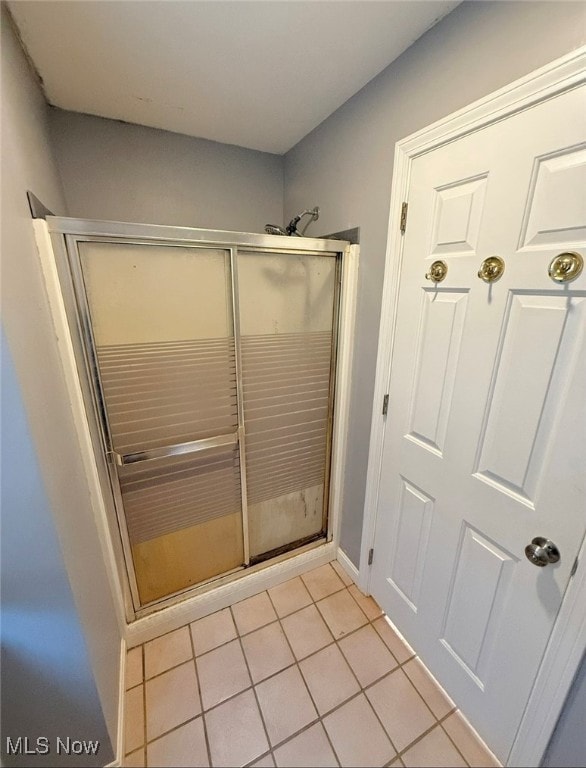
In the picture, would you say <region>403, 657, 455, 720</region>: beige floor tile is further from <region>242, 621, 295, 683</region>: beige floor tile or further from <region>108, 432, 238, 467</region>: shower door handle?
<region>108, 432, 238, 467</region>: shower door handle

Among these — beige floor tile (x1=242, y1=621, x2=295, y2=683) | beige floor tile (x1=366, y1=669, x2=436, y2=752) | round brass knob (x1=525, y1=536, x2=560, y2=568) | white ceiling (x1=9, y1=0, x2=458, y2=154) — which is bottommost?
beige floor tile (x1=242, y1=621, x2=295, y2=683)

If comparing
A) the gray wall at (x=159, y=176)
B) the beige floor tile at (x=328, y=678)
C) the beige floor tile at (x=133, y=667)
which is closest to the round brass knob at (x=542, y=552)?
the beige floor tile at (x=328, y=678)

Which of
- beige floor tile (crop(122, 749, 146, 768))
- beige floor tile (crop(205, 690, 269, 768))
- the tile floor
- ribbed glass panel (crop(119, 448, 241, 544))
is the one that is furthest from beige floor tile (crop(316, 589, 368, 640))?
beige floor tile (crop(122, 749, 146, 768))

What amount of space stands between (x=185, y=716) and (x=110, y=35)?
2.31 m

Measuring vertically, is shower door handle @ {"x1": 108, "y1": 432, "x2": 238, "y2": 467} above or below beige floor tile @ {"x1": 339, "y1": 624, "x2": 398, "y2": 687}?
above

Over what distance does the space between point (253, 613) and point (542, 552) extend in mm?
1306

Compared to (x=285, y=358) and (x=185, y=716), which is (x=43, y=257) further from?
(x=185, y=716)

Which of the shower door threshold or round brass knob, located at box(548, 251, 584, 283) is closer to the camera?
round brass knob, located at box(548, 251, 584, 283)

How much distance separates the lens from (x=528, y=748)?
88cm

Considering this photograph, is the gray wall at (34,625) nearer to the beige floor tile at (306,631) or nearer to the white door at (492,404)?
the beige floor tile at (306,631)

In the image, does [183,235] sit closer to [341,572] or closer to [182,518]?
[182,518]

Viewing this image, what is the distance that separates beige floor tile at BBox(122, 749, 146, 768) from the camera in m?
0.99

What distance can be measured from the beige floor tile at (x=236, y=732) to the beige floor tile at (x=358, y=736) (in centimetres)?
25

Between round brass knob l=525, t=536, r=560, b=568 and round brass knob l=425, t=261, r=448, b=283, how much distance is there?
2.68 ft
